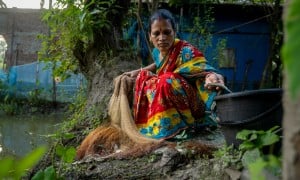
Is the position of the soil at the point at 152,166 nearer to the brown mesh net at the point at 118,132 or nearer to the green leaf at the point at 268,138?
the brown mesh net at the point at 118,132

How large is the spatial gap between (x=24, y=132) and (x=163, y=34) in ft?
15.1

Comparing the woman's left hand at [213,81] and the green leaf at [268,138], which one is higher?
the woman's left hand at [213,81]

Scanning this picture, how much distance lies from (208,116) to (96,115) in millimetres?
1191

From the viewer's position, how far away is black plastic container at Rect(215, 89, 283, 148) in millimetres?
2465

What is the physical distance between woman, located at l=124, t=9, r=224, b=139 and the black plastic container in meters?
0.73

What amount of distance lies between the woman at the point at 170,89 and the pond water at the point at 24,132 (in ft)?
3.97

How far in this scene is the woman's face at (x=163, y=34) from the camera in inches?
146

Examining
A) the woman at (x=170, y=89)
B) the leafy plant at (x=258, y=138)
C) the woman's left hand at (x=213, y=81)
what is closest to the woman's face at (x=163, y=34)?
the woman at (x=170, y=89)

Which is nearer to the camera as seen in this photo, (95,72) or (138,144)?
(138,144)

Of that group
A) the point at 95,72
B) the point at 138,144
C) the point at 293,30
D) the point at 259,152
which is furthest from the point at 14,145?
the point at 293,30

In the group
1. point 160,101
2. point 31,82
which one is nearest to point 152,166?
point 160,101

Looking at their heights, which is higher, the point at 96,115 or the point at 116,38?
the point at 116,38

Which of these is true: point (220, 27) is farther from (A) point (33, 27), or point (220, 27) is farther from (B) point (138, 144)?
(B) point (138, 144)

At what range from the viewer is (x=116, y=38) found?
5359 millimetres
